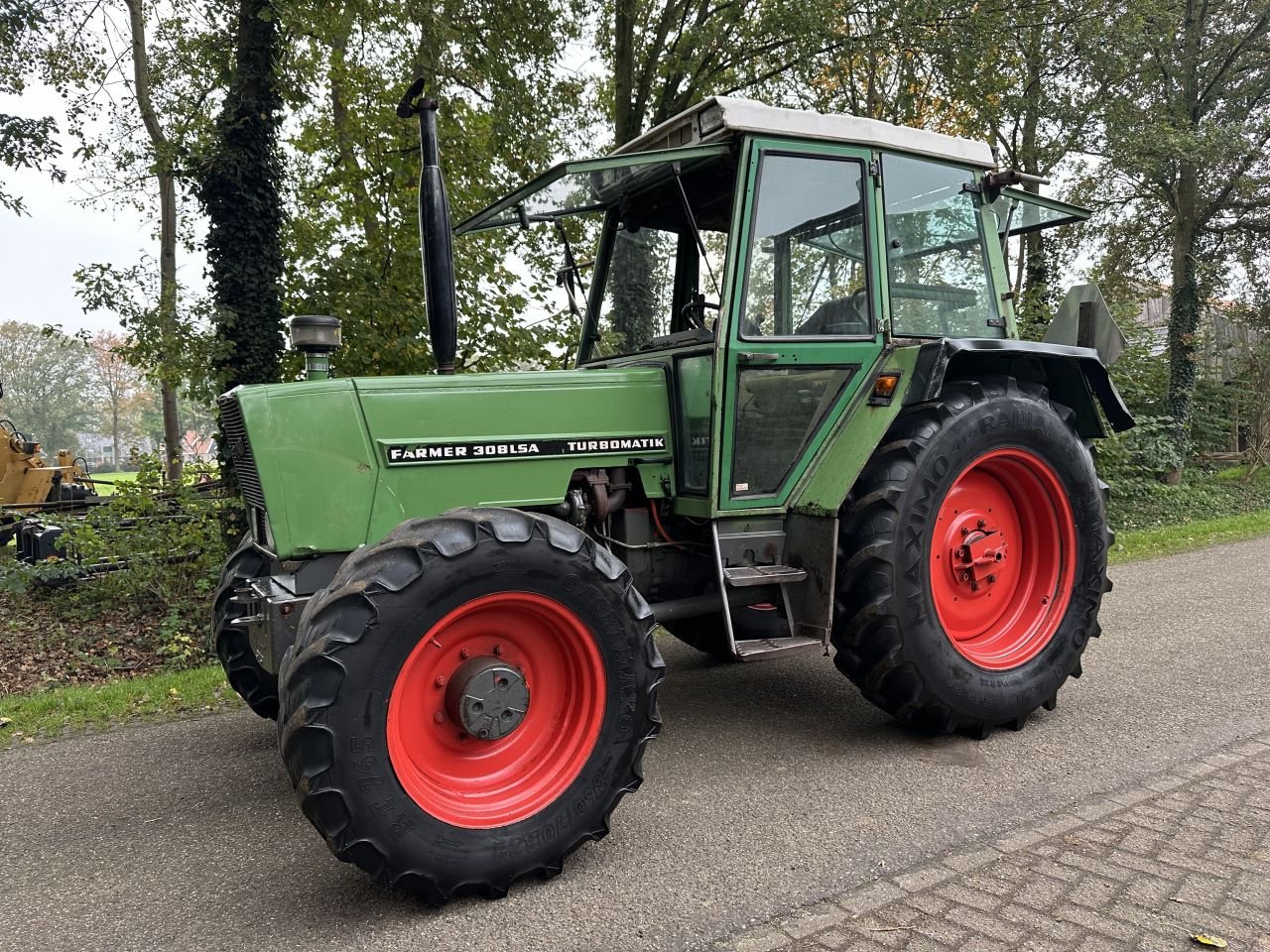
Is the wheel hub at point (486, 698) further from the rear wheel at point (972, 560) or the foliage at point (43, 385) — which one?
the foliage at point (43, 385)

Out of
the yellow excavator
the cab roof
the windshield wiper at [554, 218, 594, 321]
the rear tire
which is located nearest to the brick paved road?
the rear tire

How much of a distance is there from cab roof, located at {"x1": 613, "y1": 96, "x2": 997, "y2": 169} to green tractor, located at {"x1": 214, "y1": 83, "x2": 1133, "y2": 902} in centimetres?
2

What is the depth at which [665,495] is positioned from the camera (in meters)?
3.73

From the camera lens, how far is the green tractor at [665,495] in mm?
2598

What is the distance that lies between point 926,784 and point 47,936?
2815mm

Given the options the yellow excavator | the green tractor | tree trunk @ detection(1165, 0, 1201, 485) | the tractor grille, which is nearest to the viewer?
the green tractor

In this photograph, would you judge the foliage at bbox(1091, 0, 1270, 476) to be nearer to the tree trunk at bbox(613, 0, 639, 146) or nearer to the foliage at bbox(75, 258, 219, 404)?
the tree trunk at bbox(613, 0, 639, 146)

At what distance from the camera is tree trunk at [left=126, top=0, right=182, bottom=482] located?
24.1 ft

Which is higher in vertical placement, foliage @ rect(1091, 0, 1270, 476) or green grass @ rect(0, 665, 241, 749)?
foliage @ rect(1091, 0, 1270, 476)

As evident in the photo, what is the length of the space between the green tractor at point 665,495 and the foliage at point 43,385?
172 feet

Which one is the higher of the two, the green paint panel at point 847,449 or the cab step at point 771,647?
the green paint panel at point 847,449

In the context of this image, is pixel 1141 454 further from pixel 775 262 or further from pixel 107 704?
pixel 107 704

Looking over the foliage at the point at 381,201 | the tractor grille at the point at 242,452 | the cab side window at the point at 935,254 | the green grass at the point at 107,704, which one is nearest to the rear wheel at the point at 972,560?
the cab side window at the point at 935,254

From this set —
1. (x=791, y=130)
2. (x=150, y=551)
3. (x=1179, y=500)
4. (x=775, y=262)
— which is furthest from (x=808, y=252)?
(x=1179, y=500)
